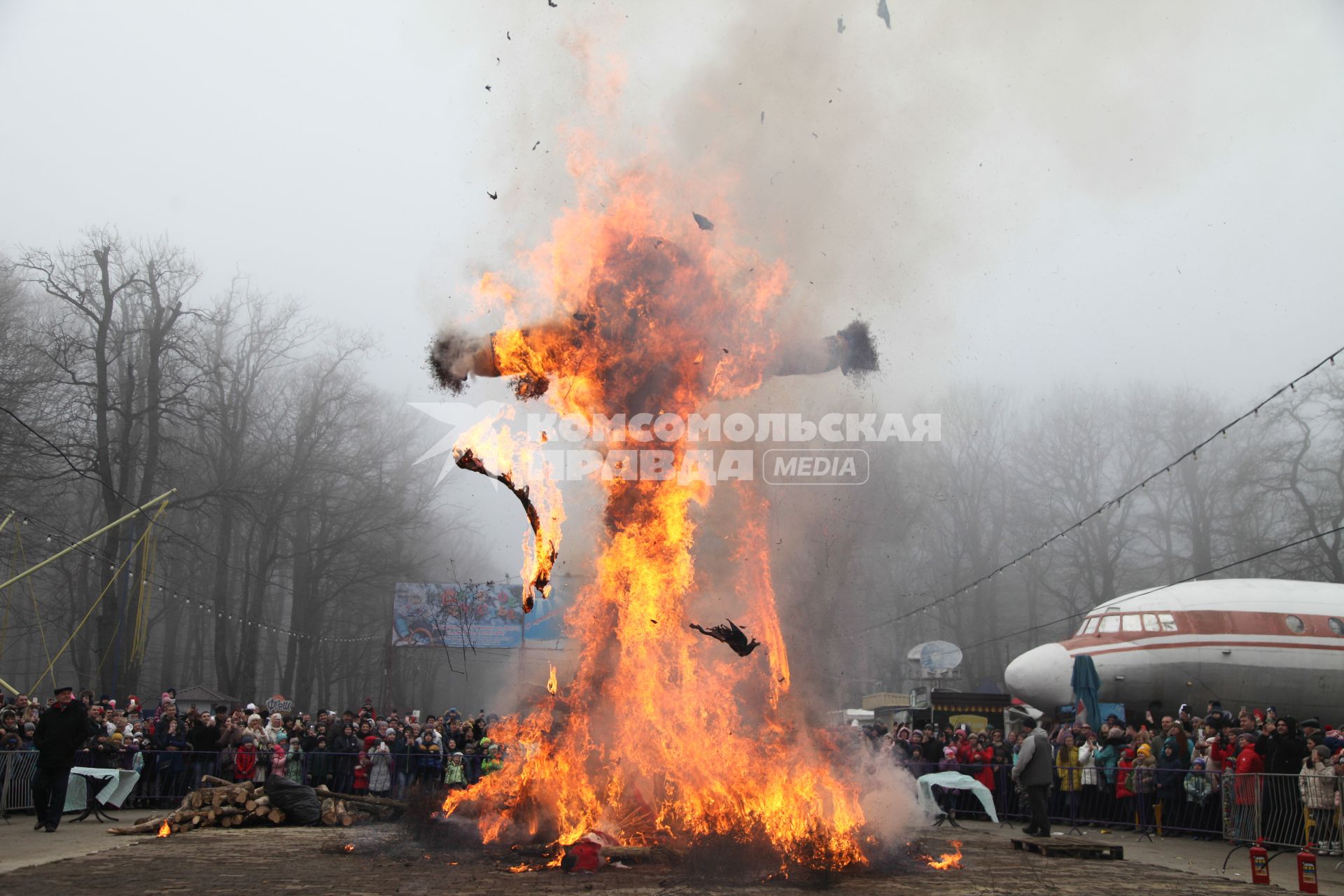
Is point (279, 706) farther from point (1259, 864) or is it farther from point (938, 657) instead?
point (1259, 864)

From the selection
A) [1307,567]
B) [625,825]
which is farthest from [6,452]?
[1307,567]

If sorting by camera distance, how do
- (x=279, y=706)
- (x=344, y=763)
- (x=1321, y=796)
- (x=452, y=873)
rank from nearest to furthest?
1. (x=452, y=873)
2. (x=1321, y=796)
3. (x=344, y=763)
4. (x=279, y=706)

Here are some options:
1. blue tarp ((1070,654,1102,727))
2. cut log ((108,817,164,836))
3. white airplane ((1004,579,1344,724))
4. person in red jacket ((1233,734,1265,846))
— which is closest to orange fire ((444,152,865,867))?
cut log ((108,817,164,836))

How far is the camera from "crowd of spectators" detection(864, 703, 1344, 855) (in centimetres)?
1299

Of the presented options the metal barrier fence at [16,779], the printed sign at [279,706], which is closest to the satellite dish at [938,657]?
the printed sign at [279,706]

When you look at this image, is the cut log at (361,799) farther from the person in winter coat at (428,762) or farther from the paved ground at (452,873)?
the person in winter coat at (428,762)

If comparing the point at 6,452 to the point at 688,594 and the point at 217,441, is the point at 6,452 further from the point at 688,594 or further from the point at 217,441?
the point at 688,594

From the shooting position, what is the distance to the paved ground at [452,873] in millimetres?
9438

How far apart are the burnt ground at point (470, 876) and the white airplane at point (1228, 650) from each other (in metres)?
12.7

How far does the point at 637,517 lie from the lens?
1341 centimetres

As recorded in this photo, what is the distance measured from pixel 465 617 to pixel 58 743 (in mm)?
28052

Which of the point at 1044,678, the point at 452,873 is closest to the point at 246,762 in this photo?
the point at 452,873

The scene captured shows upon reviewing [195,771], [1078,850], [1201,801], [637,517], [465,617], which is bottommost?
[195,771]

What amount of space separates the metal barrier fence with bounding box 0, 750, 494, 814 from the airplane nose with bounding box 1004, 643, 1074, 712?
45.9 ft
